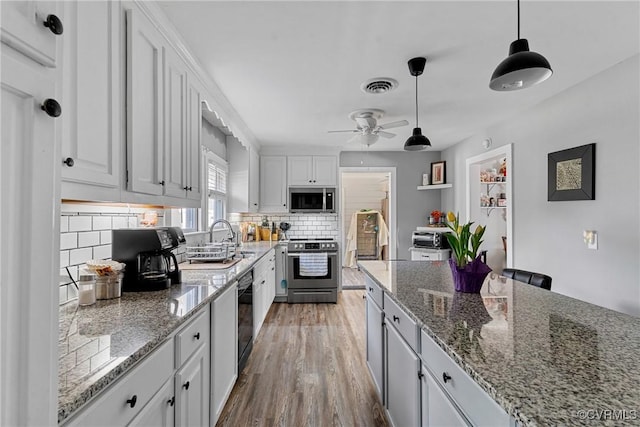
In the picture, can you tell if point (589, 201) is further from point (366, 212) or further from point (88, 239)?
point (366, 212)

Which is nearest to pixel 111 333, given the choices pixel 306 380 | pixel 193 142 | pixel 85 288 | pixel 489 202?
pixel 85 288

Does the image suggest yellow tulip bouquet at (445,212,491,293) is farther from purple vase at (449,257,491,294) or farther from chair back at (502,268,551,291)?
chair back at (502,268,551,291)

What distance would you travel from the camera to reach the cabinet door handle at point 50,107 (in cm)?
52

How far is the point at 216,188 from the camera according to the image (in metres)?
3.92

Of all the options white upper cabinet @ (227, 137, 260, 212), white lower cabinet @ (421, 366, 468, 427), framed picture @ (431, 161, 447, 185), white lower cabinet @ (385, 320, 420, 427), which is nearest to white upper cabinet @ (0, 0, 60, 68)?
white lower cabinet @ (421, 366, 468, 427)

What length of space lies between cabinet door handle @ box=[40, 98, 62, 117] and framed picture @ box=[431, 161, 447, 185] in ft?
17.1

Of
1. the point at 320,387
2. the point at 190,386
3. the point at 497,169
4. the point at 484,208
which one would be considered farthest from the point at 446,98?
the point at 190,386

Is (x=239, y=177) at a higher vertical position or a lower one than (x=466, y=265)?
higher

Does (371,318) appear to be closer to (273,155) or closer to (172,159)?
(172,159)

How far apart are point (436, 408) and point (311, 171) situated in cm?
426

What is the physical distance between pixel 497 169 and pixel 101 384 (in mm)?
5343

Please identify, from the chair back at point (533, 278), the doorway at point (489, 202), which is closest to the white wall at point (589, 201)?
the chair back at point (533, 278)

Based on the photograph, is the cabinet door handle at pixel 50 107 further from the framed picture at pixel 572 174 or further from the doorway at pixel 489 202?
the doorway at pixel 489 202

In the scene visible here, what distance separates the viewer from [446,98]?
3020 mm
